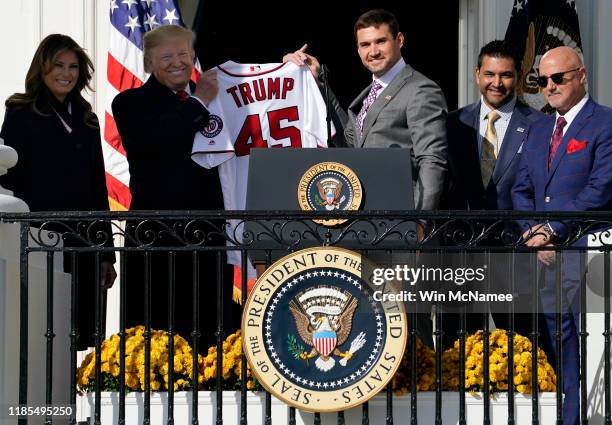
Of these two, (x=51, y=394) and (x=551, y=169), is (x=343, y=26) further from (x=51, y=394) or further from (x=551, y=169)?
(x=51, y=394)

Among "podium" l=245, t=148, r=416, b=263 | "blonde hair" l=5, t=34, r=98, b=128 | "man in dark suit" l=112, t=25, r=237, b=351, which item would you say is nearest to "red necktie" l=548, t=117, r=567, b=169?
"podium" l=245, t=148, r=416, b=263

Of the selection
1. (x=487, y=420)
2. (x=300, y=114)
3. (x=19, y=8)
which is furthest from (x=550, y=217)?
(x=19, y=8)

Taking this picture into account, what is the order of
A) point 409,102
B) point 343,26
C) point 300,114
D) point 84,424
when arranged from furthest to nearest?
1. point 343,26
2. point 300,114
3. point 409,102
4. point 84,424

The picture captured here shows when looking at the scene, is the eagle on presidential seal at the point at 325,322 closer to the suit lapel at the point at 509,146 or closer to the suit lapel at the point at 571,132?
the suit lapel at the point at 571,132

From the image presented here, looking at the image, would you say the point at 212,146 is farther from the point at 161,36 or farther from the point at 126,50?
the point at 126,50

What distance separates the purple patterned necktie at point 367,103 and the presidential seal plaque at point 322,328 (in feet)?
4.53

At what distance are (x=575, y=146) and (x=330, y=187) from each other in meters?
1.33

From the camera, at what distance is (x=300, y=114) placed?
8.77m

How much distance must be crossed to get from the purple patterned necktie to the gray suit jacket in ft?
0.20

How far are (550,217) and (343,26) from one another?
5266 mm

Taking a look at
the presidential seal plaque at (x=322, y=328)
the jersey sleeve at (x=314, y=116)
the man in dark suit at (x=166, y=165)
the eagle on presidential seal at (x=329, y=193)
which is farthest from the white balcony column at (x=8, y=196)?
the jersey sleeve at (x=314, y=116)

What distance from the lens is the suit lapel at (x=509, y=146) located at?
8039 mm

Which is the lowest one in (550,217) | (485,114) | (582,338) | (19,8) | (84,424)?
(84,424)

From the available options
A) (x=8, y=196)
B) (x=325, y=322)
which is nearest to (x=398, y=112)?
(x=325, y=322)
